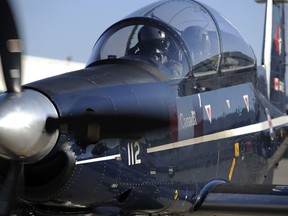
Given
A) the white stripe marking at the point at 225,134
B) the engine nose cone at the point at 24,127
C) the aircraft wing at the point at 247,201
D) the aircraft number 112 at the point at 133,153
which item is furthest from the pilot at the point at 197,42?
the engine nose cone at the point at 24,127

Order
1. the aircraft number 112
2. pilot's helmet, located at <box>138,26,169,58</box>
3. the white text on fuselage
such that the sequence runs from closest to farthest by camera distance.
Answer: the aircraft number 112
the white text on fuselage
pilot's helmet, located at <box>138,26,169,58</box>

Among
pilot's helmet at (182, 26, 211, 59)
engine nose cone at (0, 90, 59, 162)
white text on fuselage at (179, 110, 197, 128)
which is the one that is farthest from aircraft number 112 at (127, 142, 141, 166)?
pilot's helmet at (182, 26, 211, 59)

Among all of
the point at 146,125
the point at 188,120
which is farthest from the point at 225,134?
the point at 146,125

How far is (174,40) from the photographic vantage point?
7.63m

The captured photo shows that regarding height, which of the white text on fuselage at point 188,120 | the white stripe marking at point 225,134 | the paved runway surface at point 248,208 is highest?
the white text on fuselage at point 188,120

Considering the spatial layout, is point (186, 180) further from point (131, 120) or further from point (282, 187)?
point (131, 120)

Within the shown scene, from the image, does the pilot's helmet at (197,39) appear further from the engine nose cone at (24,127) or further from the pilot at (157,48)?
the engine nose cone at (24,127)

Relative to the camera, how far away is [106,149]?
6.53 m

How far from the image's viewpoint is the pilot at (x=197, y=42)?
7762 millimetres

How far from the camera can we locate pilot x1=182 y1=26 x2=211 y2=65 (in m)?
7.76

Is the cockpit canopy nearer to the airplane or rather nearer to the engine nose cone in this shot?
the airplane

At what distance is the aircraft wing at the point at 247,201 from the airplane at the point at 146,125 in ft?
0.04

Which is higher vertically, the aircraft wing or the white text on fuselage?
the white text on fuselage

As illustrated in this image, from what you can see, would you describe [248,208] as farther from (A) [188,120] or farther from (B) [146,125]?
(B) [146,125]
